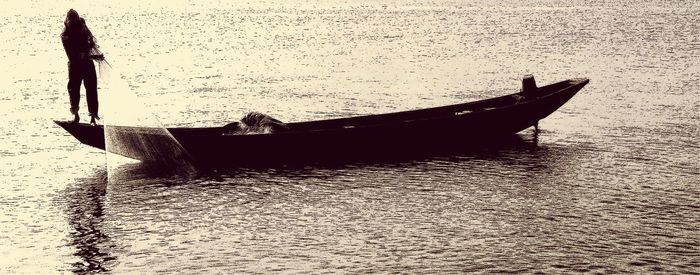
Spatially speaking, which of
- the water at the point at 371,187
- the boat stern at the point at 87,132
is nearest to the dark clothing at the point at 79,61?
the boat stern at the point at 87,132

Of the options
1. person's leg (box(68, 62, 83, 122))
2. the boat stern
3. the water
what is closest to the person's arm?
person's leg (box(68, 62, 83, 122))

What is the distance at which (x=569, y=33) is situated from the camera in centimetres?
5153

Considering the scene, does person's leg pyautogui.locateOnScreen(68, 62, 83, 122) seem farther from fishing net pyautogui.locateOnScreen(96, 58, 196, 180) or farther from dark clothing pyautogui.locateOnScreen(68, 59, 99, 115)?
fishing net pyautogui.locateOnScreen(96, 58, 196, 180)

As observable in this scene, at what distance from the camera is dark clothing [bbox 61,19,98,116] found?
17969mm

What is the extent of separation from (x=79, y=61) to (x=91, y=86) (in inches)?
18.0

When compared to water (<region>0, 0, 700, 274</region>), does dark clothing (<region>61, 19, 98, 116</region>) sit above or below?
above

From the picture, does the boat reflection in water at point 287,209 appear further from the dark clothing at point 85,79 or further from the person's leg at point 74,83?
the person's leg at point 74,83

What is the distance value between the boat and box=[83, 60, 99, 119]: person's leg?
741 millimetres

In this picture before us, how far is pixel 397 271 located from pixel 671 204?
17.0 feet

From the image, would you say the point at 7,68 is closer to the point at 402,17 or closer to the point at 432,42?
the point at 432,42

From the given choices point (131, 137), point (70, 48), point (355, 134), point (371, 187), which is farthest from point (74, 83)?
point (371, 187)

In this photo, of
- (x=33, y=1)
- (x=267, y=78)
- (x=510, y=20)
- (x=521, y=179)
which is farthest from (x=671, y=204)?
(x=33, y=1)

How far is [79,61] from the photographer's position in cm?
1819

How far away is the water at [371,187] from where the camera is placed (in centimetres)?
1345
